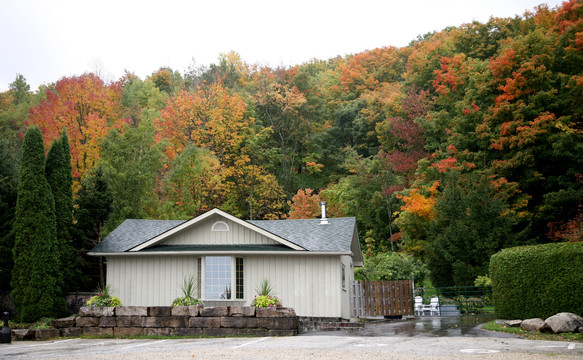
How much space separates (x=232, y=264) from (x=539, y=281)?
33.4ft

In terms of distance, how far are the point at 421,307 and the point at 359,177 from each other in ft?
54.2

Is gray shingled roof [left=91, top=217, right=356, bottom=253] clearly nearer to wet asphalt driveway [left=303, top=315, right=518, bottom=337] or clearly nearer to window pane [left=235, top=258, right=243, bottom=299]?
window pane [left=235, top=258, right=243, bottom=299]

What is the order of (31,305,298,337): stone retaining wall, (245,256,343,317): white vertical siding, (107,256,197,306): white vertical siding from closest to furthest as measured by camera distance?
(31,305,298,337): stone retaining wall
(245,256,343,317): white vertical siding
(107,256,197,306): white vertical siding

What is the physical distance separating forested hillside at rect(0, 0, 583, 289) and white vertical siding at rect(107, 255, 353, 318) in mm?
3087

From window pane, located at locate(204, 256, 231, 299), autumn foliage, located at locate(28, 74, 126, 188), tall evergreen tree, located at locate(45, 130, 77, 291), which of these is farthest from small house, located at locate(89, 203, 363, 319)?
autumn foliage, located at locate(28, 74, 126, 188)

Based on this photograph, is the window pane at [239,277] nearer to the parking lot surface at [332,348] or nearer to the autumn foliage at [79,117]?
the parking lot surface at [332,348]

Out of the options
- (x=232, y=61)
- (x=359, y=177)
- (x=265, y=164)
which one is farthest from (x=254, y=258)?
(x=232, y=61)

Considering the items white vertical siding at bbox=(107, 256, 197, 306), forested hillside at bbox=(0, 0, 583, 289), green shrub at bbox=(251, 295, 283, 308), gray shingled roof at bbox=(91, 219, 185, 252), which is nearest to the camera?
green shrub at bbox=(251, 295, 283, 308)

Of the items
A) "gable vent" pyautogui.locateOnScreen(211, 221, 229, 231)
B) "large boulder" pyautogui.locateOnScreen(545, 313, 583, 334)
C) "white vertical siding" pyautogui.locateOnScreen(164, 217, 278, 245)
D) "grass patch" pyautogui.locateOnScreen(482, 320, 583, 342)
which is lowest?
"grass patch" pyautogui.locateOnScreen(482, 320, 583, 342)

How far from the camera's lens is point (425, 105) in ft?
130

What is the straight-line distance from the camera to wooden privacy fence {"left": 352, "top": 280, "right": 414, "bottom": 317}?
2311 centimetres

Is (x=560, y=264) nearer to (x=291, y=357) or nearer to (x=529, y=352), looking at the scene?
(x=529, y=352)

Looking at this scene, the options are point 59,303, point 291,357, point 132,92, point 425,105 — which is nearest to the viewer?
point 291,357

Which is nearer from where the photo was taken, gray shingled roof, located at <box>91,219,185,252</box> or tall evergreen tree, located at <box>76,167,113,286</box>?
gray shingled roof, located at <box>91,219,185,252</box>
